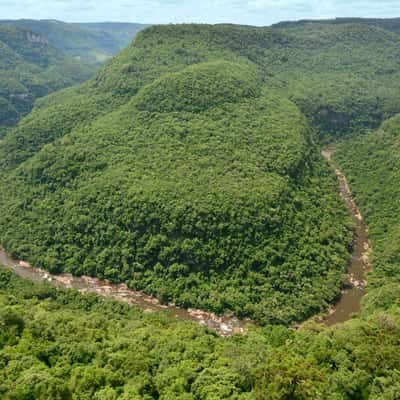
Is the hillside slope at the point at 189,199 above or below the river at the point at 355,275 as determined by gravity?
above

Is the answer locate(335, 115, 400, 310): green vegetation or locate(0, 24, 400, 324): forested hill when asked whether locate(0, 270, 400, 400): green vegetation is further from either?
locate(0, 24, 400, 324): forested hill

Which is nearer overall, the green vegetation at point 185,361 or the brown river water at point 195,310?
the green vegetation at point 185,361

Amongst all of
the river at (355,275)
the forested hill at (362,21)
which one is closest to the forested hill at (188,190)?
the river at (355,275)

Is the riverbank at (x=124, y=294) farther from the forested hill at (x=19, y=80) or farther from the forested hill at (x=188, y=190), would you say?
the forested hill at (x=19, y=80)

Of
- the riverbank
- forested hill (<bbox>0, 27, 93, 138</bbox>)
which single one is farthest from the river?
forested hill (<bbox>0, 27, 93, 138</bbox>)

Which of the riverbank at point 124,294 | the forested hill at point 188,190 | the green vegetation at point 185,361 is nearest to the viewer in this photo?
the green vegetation at point 185,361

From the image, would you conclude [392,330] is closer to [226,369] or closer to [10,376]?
[226,369]
